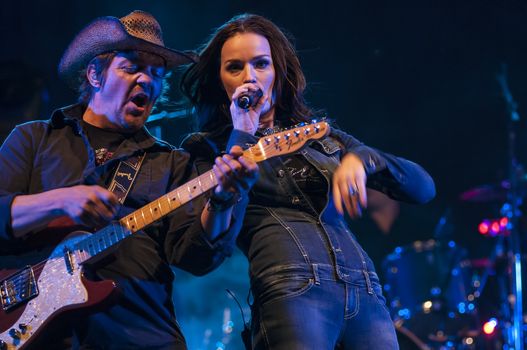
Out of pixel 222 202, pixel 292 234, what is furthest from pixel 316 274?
pixel 222 202

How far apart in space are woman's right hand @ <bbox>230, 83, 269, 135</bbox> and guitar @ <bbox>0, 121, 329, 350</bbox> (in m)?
0.19

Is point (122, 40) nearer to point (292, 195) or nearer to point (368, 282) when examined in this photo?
point (292, 195)

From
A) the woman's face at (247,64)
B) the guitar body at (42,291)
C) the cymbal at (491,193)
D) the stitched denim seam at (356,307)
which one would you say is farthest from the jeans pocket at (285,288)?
the cymbal at (491,193)

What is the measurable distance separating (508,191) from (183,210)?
5.37 metres

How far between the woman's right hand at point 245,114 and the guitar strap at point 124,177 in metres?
0.55

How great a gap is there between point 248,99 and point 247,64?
14.0 inches

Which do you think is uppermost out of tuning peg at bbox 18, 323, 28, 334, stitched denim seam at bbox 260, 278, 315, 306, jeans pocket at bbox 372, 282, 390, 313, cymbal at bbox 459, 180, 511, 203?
tuning peg at bbox 18, 323, 28, 334

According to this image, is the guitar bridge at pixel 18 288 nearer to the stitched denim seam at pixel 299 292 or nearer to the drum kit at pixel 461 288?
the stitched denim seam at pixel 299 292

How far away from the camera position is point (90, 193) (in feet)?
8.41

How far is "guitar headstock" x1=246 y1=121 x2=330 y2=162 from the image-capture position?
2566 mm

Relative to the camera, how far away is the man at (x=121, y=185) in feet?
8.48

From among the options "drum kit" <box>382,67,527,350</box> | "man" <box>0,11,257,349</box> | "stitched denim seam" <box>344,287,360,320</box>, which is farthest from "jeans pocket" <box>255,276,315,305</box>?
"drum kit" <box>382,67,527,350</box>

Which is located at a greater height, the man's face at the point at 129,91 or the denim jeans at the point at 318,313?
the man's face at the point at 129,91

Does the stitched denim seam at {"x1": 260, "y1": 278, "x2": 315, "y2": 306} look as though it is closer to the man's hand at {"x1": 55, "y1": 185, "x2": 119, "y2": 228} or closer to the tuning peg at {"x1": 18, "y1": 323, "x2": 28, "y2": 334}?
the man's hand at {"x1": 55, "y1": 185, "x2": 119, "y2": 228}
